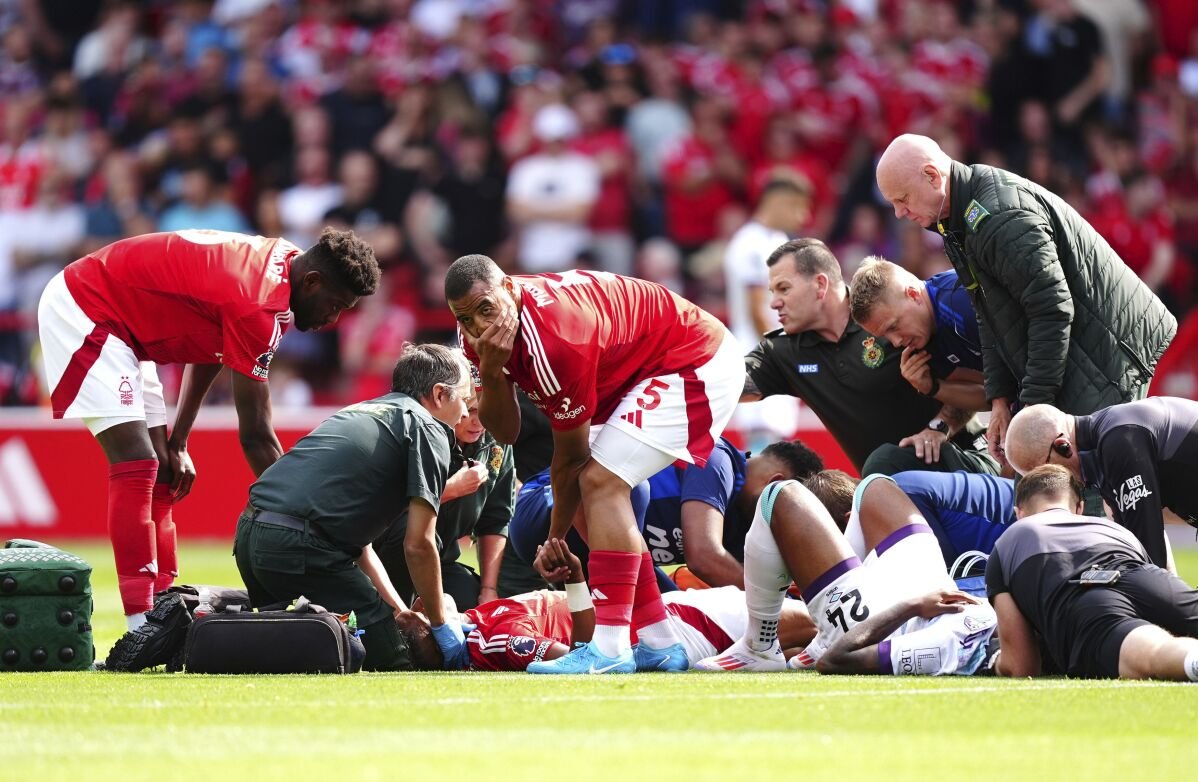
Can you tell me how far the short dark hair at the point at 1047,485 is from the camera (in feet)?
23.0

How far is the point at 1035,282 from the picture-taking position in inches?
319

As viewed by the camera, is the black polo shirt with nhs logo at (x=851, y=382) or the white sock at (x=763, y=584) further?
the black polo shirt with nhs logo at (x=851, y=382)

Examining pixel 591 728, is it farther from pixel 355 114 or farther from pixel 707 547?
pixel 355 114

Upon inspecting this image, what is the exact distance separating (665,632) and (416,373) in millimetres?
1658

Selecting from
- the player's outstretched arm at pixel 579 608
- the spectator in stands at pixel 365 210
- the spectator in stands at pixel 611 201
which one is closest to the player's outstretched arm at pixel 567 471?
the player's outstretched arm at pixel 579 608

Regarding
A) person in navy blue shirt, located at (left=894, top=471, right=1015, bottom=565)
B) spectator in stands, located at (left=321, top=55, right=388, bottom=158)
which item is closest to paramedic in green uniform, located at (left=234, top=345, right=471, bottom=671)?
person in navy blue shirt, located at (left=894, top=471, right=1015, bottom=565)

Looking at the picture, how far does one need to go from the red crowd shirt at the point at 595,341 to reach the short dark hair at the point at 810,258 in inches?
63.9

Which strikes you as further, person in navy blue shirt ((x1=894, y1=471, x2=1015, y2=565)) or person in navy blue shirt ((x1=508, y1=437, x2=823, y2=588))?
→ person in navy blue shirt ((x1=508, y1=437, x2=823, y2=588))

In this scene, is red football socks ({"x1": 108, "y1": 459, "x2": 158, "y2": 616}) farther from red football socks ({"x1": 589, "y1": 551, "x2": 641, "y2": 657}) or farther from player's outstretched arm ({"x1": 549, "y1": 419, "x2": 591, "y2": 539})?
red football socks ({"x1": 589, "y1": 551, "x2": 641, "y2": 657})

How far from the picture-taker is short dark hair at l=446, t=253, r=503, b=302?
7.07 meters

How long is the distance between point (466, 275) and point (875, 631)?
2.19 meters

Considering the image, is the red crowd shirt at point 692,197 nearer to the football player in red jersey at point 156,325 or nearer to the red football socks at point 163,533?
the football player in red jersey at point 156,325

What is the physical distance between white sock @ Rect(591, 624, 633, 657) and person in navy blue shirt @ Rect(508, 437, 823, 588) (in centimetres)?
116

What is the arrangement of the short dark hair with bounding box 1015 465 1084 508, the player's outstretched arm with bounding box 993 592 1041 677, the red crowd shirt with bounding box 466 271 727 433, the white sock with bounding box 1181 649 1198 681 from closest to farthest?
the white sock with bounding box 1181 649 1198 681 → the player's outstretched arm with bounding box 993 592 1041 677 → the short dark hair with bounding box 1015 465 1084 508 → the red crowd shirt with bounding box 466 271 727 433
